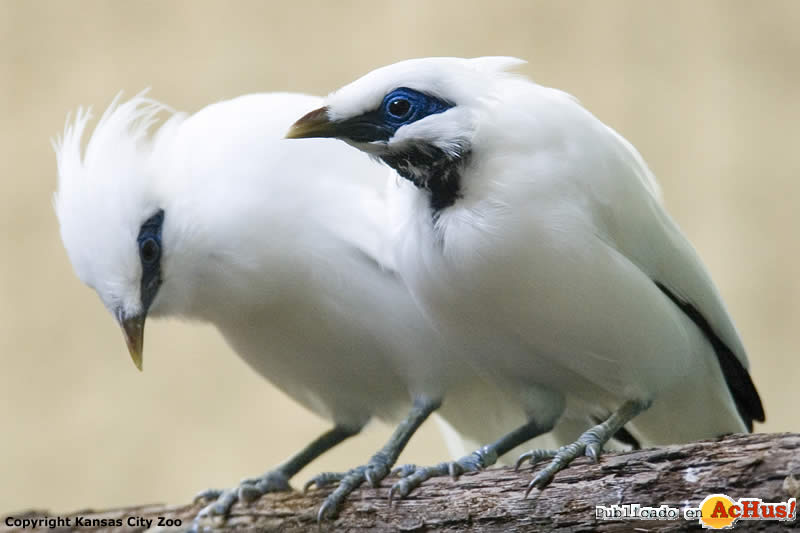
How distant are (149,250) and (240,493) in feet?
2.32

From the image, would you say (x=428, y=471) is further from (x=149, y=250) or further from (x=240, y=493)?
(x=149, y=250)

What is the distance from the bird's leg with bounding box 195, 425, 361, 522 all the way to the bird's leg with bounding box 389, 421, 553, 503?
0.48 meters

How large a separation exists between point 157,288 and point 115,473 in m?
3.02

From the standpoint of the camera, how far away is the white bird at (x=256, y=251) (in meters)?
2.55

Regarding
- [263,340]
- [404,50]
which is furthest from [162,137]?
[404,50]

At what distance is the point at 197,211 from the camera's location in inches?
104

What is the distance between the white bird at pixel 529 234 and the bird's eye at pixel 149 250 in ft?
1.84

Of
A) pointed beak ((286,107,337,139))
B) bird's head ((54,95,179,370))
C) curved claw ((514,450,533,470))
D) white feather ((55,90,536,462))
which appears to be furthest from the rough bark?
pointed beak ((286,107,337,139))

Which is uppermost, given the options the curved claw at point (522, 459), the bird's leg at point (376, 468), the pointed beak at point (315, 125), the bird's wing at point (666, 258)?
→ the pointed beak at point (315, 125)

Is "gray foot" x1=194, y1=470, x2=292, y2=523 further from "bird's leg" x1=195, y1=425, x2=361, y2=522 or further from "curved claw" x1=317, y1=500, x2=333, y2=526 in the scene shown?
"curved claw" x1=317, y1=500, x2=333, y2=526

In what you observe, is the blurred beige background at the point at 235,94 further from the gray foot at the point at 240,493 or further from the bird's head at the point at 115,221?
the bird's head at the point at 115,221

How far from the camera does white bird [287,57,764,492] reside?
7.27 ft

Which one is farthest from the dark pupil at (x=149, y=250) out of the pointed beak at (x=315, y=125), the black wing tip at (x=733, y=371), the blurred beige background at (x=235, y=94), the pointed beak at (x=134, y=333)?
the blurred beige background at (x=235, y=94)

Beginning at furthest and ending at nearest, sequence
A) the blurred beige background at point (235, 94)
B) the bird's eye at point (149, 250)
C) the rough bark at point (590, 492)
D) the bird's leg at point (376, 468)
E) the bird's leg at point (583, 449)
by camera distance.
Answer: the blurred beige background at point (235, 94) → the bird's eye at point (149, 250) → the bird's leg at point (376, 468) → the bird's leg at point (583, 449) → the rough bark at point (590, 492)
